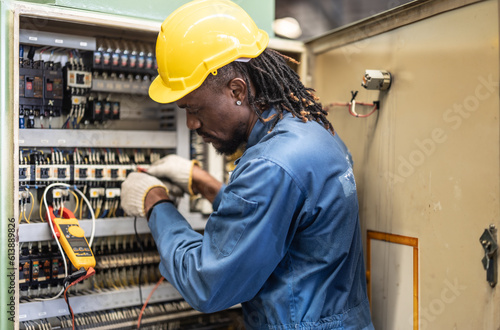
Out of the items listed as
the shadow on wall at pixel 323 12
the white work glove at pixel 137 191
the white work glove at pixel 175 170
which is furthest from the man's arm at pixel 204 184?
the shadow on wall at pixel 323 12

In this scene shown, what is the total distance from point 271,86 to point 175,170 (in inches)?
20.5

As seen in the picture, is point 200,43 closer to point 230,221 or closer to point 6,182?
point 230,221

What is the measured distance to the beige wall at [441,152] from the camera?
111 cm

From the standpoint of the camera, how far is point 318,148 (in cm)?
113

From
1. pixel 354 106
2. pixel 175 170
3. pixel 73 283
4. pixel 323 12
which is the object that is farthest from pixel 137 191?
pixel 323 12

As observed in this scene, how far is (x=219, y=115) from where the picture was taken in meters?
1.25

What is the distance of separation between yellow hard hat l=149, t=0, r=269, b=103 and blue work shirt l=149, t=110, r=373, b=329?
213mm

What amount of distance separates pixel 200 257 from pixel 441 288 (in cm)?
64

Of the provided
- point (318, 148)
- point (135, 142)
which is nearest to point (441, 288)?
point (318, 148)

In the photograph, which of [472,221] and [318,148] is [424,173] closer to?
[472,221]

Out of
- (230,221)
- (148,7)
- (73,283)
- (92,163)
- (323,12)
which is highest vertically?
(323,12)

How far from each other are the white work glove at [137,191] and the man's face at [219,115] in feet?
0.95

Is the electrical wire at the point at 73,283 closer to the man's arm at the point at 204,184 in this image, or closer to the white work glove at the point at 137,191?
the white work glove at the point at 137,191

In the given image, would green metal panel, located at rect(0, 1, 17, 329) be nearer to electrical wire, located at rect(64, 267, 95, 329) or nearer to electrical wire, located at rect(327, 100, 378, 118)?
electrical wire, located at rect(64, 267, 95, 329)
